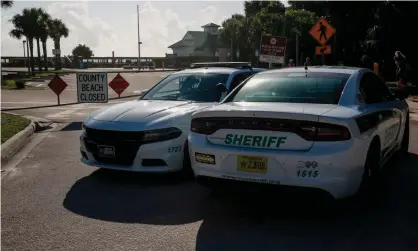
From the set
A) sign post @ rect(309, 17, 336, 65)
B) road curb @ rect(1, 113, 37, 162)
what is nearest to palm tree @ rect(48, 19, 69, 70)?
sign post @ rect(309, 17, 336, 65)

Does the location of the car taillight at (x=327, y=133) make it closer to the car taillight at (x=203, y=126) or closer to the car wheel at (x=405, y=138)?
the car taillight at (x=203, y=126)

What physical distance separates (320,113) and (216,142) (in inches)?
42.4

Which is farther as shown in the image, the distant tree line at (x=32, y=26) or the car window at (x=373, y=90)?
the distant tree line at (x=32, y=26)

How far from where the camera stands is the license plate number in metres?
5.68

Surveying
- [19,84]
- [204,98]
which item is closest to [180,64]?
[19,84]

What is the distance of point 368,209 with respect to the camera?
185 inches

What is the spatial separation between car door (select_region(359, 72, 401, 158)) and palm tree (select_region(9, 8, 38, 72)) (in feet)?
164

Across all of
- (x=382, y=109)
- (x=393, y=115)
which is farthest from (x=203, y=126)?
(x=393, y=115)

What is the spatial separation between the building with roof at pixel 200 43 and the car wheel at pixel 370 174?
90.0 meters

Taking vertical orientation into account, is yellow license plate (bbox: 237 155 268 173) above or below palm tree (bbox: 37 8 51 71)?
below

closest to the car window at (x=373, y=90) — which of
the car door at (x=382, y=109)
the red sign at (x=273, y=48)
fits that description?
the car door at (x=382, y=109)

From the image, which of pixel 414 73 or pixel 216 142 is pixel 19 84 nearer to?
pixel 414 73

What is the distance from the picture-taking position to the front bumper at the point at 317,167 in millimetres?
3998

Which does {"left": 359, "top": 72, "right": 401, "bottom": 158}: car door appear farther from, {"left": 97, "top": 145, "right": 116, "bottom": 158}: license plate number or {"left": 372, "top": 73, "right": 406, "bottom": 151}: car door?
{"left": 97, "top": 145, "right": 116, "bottom": 158}: license plate number
